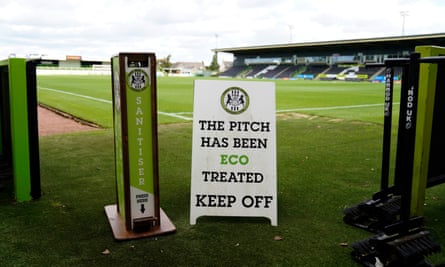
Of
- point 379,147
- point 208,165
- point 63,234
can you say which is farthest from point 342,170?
point 63,234

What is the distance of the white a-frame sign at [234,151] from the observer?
422cm

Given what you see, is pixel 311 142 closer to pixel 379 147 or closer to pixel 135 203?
pixel 379 147

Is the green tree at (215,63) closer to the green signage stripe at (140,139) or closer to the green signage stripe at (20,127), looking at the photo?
the green signage stripe at (20,127)

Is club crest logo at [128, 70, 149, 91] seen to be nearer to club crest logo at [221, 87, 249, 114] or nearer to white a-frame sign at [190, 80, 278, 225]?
white a-frame sign at [190, 80, 278, 225]

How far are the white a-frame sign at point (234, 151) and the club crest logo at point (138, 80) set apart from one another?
2.22ft

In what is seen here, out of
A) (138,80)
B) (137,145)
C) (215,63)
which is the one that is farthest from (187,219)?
(215,63)

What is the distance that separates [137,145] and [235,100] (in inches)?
42.4

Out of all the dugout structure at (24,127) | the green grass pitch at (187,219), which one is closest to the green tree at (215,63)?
the green grass pitch at (187,219)

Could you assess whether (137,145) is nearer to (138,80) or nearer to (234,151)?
(138,80)

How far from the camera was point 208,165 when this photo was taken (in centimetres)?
429

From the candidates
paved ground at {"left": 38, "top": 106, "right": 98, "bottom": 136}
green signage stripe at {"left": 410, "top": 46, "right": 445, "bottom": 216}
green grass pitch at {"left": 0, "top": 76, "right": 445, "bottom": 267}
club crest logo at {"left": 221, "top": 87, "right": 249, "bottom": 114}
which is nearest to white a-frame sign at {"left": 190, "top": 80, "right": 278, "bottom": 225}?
club crest logo at {"left": 221, "top": 87, "right": 249, "bottom": 114}

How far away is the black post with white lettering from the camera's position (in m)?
3.64

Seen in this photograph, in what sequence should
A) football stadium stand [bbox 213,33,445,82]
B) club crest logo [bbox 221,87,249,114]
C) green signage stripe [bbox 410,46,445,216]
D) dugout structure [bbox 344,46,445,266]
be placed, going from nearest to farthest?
1. dugout structure [bbox 344,46,445,266]
2. green signage stripe [bbox 410,46,445,216]
3. club crest logo [bbox 221,87,249,114]
4. football stadium stand [bbox 213,33,445,82]

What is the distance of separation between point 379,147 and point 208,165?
4939 mm
